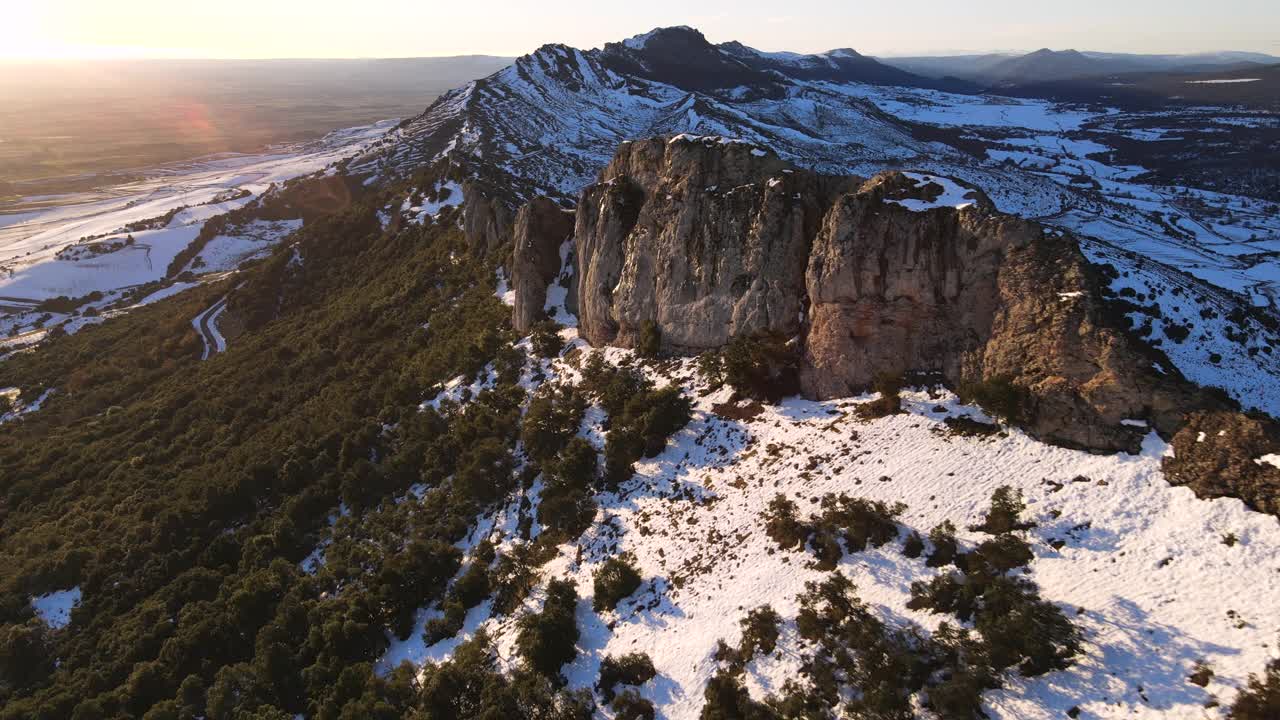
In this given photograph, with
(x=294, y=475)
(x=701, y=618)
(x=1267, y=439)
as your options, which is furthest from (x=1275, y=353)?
(x=294, y=475)

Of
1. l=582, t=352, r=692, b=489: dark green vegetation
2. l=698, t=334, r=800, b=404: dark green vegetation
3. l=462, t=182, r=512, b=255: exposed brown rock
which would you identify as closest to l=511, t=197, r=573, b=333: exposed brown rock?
l=462, t=182, r=512, b=255: exposed brown rock

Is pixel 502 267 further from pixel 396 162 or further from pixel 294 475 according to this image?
pixel 396 162

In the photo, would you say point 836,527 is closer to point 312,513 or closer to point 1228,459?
point 1228,459

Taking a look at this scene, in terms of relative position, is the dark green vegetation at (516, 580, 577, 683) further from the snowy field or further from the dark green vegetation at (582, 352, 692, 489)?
the snowy field

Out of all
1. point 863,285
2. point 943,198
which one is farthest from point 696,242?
point 943,198

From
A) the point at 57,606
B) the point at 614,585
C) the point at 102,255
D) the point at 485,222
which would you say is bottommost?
the point at 57,606

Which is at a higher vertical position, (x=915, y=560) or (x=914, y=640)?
(x=915, y=560)
